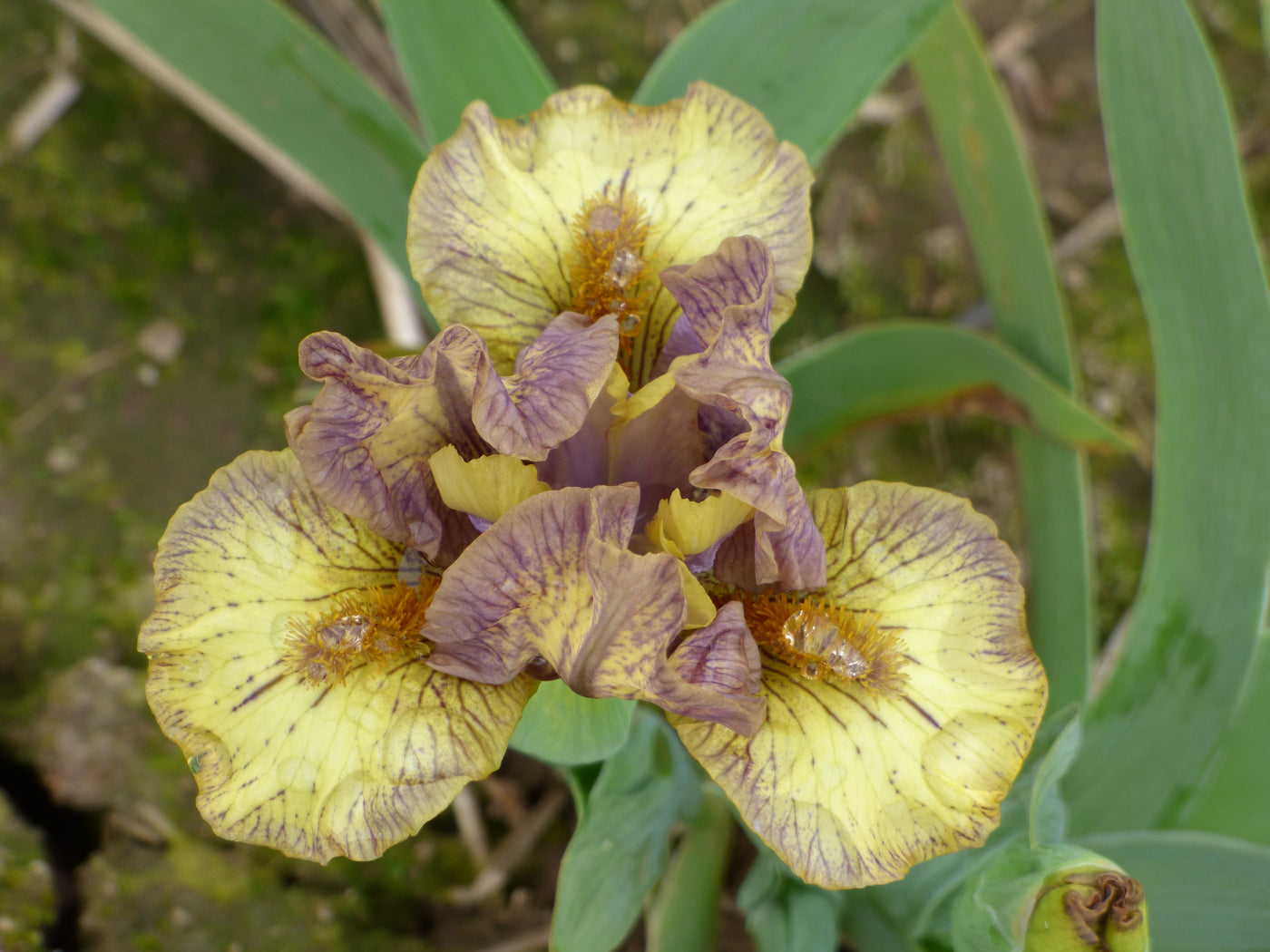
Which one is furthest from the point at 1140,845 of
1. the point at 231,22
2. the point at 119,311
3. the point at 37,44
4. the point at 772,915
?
the point at 37,44

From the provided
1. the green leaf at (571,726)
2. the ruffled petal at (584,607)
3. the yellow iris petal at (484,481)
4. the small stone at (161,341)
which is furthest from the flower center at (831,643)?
the small stone at (161,341)

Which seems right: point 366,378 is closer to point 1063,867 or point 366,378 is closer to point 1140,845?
point 1063,867

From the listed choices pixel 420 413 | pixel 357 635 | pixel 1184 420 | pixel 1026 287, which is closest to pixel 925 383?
pixel 1026 287

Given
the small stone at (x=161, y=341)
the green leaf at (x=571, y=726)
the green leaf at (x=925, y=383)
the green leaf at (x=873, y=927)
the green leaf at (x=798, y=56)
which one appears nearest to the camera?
the green leaf at (x=571, y=726)

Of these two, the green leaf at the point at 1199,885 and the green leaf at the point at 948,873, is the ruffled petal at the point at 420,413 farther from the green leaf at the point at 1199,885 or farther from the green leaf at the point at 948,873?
the green leaf at the point at 1199,885

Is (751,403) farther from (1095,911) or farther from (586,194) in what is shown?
(1095,911)

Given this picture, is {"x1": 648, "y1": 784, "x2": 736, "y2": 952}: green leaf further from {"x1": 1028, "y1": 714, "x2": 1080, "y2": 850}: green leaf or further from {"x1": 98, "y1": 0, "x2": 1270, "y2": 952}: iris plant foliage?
{"x1": 1028, "y1": 714, "x2": 1080, "y2": 850}: green leaf
